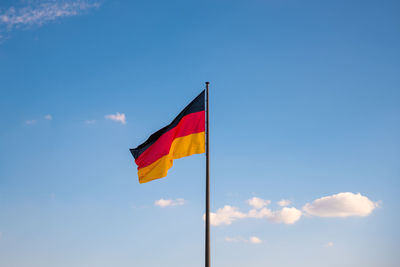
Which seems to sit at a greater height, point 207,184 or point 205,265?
point 207,184

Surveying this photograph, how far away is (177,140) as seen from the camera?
57.9 ft

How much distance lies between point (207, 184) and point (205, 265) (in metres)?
3.28

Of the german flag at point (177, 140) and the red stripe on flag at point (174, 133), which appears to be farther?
the red stripe on flag at point (174, 133)

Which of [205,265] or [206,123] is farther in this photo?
[206,123]

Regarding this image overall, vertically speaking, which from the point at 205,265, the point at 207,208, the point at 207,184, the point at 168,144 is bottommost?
the point at 205,265

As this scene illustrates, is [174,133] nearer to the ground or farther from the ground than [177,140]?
farther from the ground

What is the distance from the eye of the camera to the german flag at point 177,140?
677 inches

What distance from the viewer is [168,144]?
1780 cm

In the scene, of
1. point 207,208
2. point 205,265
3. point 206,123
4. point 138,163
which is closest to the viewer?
point 205,265

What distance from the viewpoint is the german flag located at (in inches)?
677

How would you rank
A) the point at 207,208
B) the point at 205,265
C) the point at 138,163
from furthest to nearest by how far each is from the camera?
1. the point at 138,163
2. the point at 207,208
3. the point at 205,265

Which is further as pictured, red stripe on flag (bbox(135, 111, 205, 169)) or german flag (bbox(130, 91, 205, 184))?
red stripe on flag (bbox(135, 111, 205, 169))

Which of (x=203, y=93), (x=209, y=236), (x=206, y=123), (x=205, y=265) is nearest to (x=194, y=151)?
(x=206, y=123)

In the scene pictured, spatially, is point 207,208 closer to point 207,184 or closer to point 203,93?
point 207,184
